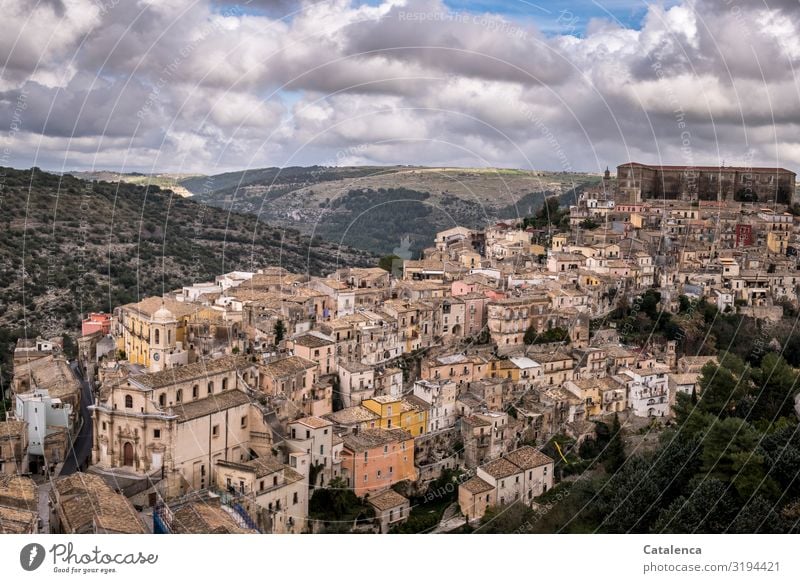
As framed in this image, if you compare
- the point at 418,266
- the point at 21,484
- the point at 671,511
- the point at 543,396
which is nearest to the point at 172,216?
the point at 418,266

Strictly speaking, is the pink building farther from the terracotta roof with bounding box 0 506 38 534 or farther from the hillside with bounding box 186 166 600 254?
the terracotta roof with bounding box 0 506 38 534

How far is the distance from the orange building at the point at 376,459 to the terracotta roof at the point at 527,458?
1.33 m

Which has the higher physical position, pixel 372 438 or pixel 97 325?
pixel 97 325

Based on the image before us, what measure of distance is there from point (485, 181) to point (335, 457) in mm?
22706

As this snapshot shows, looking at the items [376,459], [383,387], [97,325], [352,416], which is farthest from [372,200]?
[376,459]

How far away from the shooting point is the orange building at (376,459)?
10.9 metres

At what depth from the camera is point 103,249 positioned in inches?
859

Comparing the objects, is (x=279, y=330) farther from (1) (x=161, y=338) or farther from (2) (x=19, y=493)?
(2) (x=19, y=493)

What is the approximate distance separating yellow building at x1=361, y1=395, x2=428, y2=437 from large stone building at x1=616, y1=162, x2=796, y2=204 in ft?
52.0

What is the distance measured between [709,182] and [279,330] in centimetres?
1803

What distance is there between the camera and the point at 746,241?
22.5 metres

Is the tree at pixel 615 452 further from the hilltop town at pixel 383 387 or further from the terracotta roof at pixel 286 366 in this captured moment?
the terracotta roof at pixel 286 366

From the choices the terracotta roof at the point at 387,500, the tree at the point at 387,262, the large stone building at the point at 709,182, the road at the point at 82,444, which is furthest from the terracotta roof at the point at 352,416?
the large stone building at the point at 709,182

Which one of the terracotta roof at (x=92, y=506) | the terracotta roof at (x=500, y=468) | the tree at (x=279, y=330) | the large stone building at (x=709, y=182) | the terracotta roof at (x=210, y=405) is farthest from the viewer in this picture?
the large stone building at (x=709, y=182)
